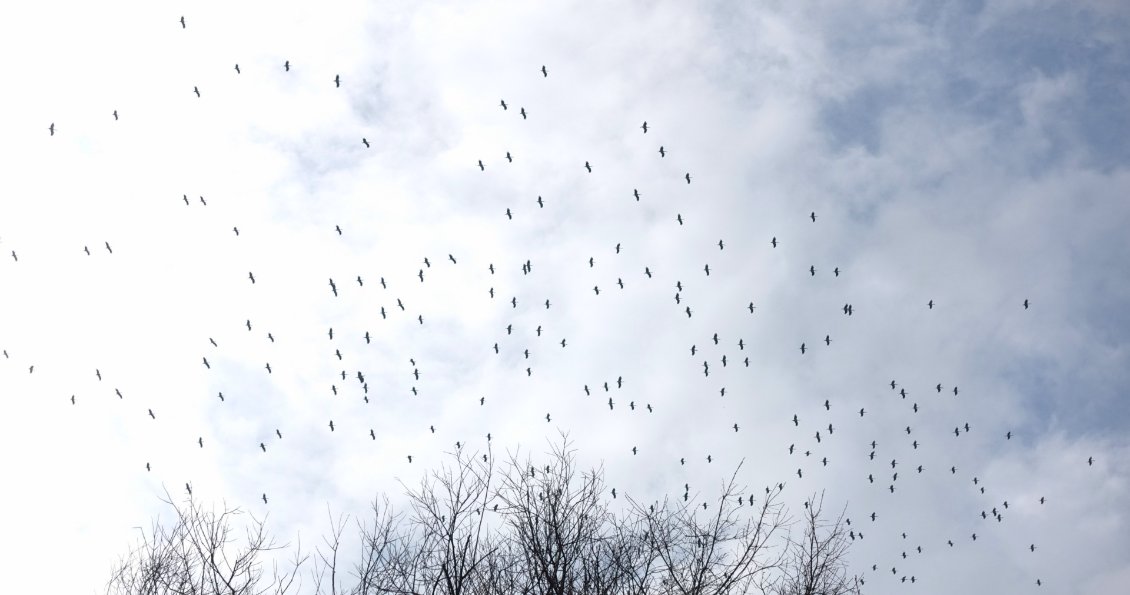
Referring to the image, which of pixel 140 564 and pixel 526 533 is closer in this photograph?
pixel 526 533

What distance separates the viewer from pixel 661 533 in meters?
18.1

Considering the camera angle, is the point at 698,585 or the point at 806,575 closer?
the point at 698,585

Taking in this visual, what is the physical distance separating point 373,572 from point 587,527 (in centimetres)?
394

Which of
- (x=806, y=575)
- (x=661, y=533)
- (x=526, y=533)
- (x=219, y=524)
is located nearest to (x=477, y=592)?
(x=526, y=533)

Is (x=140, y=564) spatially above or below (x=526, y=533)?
above

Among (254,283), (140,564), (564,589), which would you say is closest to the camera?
(564,589)

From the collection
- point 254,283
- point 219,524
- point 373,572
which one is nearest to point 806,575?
point 373,572

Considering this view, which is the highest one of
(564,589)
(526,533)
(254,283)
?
(254,283)

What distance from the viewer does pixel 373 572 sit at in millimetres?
17469

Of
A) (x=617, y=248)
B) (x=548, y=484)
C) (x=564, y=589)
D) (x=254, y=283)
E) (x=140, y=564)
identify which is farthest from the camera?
(x=617, y=248)

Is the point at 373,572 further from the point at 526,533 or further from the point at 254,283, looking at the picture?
the point at 254,283

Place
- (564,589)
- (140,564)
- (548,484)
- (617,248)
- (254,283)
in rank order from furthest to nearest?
1. (617,248)
2. (254,283)
3. (140,564)
4. (548,484)
5. (564,589)

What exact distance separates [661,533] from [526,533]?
2509 mm

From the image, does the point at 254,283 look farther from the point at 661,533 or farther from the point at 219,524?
the point at 661,533
